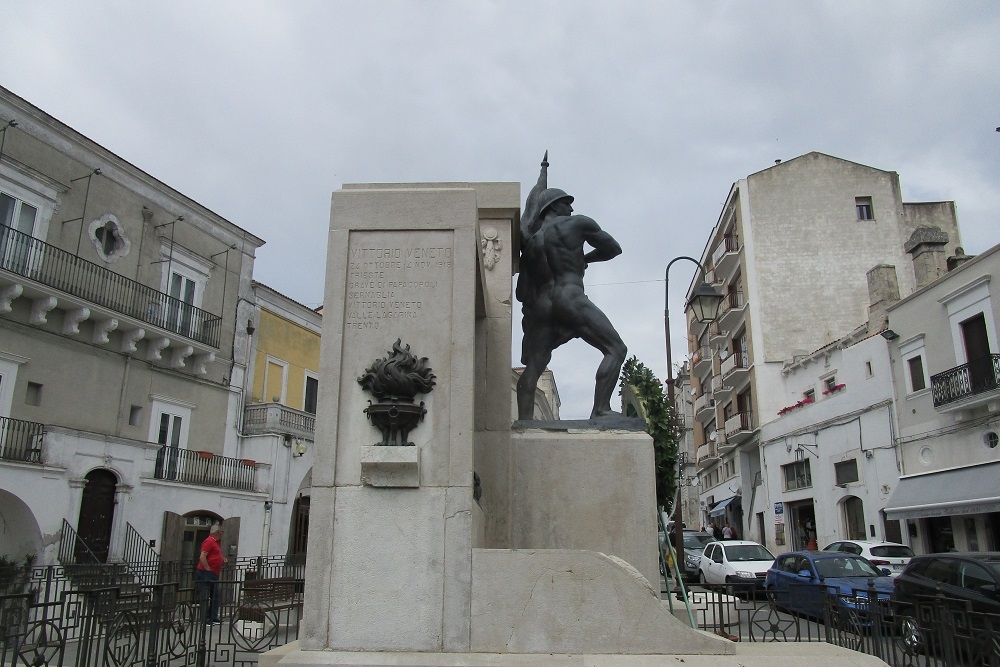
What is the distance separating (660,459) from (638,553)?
39.8 feet

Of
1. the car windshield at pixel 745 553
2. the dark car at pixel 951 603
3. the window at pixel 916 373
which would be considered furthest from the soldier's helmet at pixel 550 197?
the window at pixel 916 373

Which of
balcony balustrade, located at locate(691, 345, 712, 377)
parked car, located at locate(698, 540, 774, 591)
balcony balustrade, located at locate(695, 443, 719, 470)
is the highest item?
balcony balustrade, located at locate(691, 345, 712, 377)

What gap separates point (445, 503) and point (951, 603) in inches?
273

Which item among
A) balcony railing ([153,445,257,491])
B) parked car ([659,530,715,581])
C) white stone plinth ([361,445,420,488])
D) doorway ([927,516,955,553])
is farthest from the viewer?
balcony railing ([153,445,257,491])

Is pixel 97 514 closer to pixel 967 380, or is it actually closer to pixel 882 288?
pixel 967 380

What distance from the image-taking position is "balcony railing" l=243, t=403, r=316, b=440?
91.5ft

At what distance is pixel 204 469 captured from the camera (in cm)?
2517

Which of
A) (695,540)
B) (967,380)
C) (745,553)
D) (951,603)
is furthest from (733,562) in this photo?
(951,603)

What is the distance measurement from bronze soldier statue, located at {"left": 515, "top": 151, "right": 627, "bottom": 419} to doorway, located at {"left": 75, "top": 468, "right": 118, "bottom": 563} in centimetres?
1772

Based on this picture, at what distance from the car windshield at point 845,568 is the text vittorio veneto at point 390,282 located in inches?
510

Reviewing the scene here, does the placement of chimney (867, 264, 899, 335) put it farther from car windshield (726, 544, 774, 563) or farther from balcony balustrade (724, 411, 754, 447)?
car windshield (726, 544, 774, 563)

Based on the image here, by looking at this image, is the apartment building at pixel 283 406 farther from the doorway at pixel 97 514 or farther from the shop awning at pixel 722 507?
the shop awning at pixel 722 507

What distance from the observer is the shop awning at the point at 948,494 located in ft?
69.1

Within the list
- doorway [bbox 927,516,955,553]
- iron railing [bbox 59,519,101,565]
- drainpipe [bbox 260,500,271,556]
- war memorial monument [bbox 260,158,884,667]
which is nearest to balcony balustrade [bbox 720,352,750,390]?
doorway [bbox 927,516,955,553]
